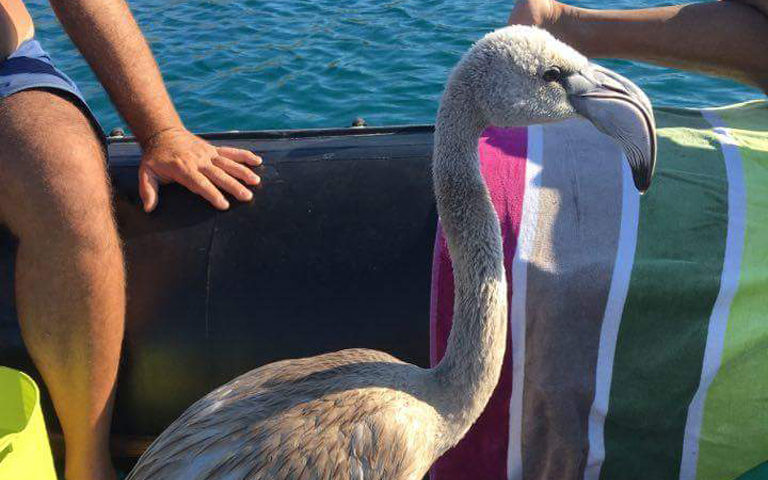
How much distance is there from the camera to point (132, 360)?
261cm

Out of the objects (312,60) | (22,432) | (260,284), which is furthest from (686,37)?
(312,60)

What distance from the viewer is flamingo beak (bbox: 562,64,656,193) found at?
192 centimetres

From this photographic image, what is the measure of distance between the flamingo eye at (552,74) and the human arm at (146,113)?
44.1 inches

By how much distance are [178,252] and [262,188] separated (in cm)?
36

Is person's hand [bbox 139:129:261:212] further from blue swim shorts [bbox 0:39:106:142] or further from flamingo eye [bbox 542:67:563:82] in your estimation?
flamingo eye [bbox 542:67:563:82]

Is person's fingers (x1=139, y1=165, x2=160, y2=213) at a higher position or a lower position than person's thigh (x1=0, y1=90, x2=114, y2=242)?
lower

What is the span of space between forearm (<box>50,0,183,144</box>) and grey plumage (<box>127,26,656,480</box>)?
1.09 m

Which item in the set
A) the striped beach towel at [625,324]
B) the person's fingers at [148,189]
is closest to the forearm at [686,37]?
the striped beach towel at [625,324]

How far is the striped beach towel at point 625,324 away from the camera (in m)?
2.40

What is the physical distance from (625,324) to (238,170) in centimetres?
137

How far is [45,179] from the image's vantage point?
2371 mm

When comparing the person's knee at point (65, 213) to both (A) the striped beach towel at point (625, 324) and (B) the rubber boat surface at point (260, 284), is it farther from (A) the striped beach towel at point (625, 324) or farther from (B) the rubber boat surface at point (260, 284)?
(A) the striped beach towel at point (625, 324)

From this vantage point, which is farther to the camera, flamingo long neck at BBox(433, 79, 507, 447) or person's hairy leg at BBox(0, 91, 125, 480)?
person's hairy leg at BBox(0, 91, 125, 480)

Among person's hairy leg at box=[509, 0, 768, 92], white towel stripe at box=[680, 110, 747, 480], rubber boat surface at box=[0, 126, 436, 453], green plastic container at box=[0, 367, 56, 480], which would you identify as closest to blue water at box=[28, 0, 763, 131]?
person's hairy leg at box=[509, 0, 768, 92]
